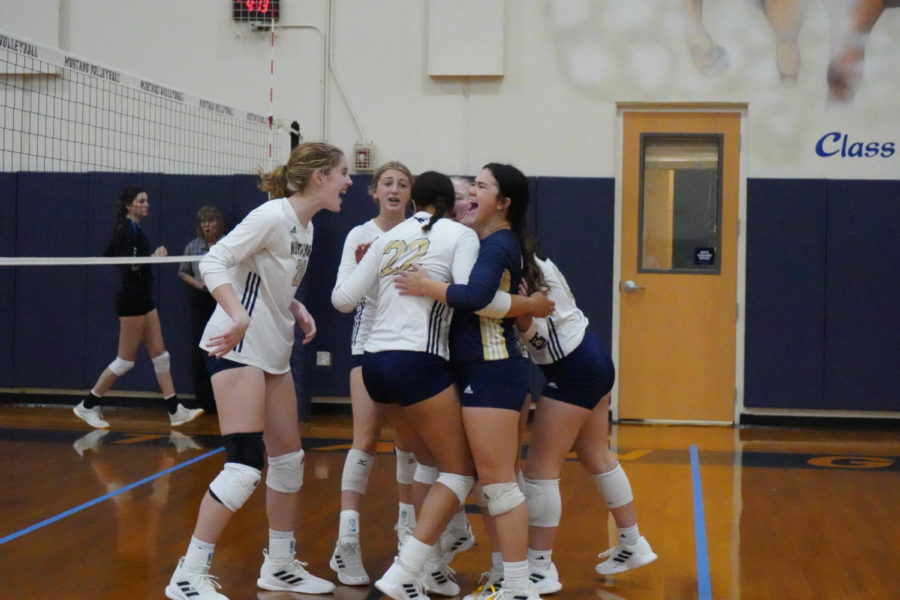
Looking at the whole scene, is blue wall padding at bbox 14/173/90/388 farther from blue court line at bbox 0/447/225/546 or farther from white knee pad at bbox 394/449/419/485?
white knee pad at bbox 394/449/419/485

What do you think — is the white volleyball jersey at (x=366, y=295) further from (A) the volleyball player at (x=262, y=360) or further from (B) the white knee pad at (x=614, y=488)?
(B) the white knee pad at (x=614, y=488)

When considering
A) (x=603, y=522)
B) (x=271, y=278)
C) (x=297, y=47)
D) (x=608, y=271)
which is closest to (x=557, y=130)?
(x=608, y=271)

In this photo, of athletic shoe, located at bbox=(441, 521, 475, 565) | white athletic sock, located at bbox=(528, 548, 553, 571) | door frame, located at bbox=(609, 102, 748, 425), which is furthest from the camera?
door frame, located at bbox=(609, 102, 748, 425)

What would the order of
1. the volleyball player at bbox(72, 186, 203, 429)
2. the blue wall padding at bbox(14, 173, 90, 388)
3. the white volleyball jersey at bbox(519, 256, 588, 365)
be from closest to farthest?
the white volleyball jersey at bbox(519, 256, 588, 365)
the volleyball player at bbox(72, 186, 203, 429)
the blue wall padding at bbox(14, 173, 90, 388)

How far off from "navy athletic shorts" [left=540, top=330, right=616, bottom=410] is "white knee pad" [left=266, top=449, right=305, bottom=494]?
100 centimetres

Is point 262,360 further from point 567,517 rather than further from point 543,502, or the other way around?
point 567,517

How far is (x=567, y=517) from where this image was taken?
17.7ft

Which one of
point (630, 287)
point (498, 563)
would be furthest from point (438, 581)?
point (630, 287)

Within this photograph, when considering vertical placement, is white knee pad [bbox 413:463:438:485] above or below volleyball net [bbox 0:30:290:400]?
below

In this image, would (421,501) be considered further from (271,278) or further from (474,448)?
(271,278)

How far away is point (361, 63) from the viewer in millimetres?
9305

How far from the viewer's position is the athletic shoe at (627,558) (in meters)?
4.28

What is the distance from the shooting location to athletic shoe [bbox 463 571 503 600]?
12.4ft

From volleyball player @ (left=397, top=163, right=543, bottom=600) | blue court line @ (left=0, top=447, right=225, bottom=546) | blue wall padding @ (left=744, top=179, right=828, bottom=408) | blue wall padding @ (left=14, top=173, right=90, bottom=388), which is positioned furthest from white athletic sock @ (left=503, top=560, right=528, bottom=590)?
blue wall padding @ (left=14, top=173, right=90, bottom=388)
